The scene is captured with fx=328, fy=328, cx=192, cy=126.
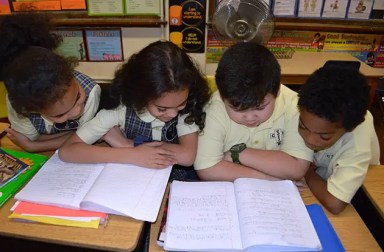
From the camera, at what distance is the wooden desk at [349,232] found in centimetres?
94

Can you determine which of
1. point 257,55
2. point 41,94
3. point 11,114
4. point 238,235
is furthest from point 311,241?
point 11,114

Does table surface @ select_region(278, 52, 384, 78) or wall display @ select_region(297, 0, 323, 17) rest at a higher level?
wall display @ select_region(297, 0, 323, 17)

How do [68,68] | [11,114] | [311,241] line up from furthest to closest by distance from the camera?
[11,114] < [68,68] < [311,241]

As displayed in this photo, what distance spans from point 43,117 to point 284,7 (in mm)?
1972

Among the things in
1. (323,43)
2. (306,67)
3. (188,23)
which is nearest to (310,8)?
(323,43)

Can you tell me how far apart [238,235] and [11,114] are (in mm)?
1018

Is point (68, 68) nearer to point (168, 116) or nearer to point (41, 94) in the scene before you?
point (41, 94)

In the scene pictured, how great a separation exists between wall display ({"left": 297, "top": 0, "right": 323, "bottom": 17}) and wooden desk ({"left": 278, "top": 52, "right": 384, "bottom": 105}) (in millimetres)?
323

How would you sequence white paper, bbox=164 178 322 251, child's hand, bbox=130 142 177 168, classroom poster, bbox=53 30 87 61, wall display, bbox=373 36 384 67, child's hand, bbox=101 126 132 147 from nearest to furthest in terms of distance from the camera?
white paper, bbox=164 178 322 251, child's hand, bbox=130 142 177 168, child's hand, bbox=101 126 132 147, classroom poster, bbox=53 30 87 61, wall display, bbox=373 36 384 67

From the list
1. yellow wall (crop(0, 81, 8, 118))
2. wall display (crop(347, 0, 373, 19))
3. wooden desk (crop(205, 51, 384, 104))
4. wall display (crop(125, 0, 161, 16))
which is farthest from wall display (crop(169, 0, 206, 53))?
yellow wall (crop(0, 81, 8, 118))

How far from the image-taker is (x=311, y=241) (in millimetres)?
878

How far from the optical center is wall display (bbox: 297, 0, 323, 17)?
2.51 metres

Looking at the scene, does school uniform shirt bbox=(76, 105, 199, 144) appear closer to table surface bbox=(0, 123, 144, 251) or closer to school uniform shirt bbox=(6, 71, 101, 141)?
school uniform shirt bbox=(6, 71, 101, 141)

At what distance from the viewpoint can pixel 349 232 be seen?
1.00 meters
